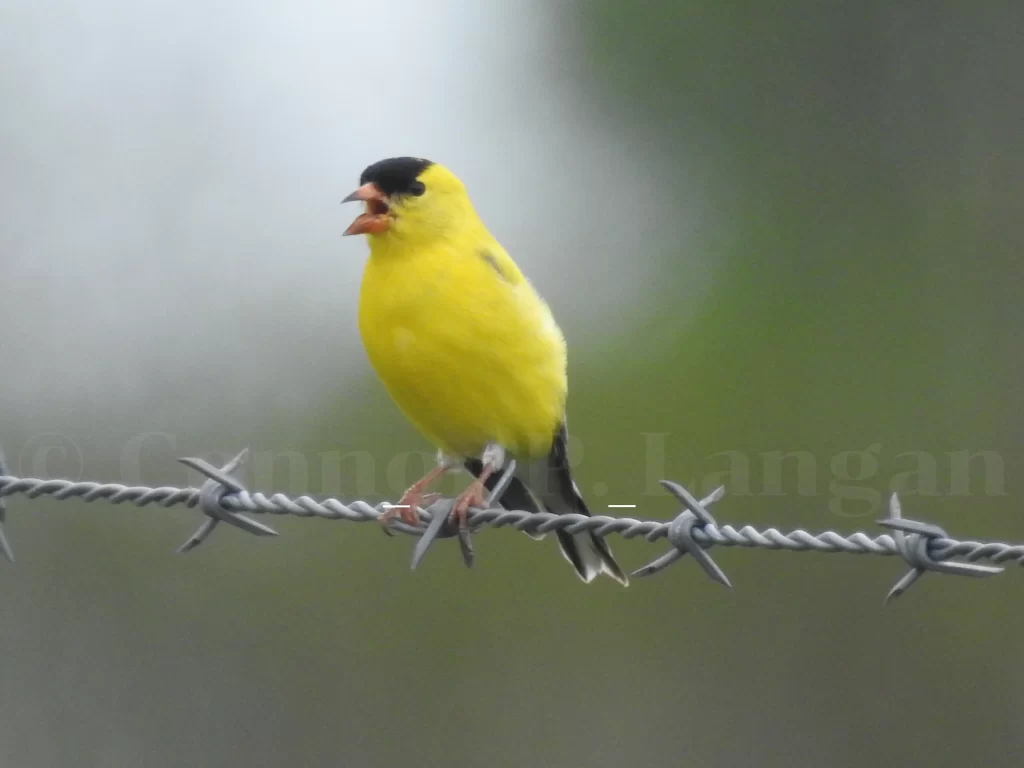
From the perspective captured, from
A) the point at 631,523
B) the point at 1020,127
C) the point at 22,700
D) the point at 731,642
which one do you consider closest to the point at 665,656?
the point at 731,642

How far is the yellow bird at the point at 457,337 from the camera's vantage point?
9.02 feet

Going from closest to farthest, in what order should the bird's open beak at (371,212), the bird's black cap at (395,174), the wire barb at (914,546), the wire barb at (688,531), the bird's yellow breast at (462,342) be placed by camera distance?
1. the wire barb at (914,546)
2. the wire barb at (688,531)
3. the bird's yellow breast at (462,342)
4. the bird's open beak at (371,212)
5. the bird's black cap at (395,174)

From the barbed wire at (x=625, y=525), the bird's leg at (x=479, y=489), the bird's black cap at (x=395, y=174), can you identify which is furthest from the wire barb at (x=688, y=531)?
Answer: the bird's black cap at (x=395, y=174)

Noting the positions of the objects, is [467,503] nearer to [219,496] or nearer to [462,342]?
[462,342]

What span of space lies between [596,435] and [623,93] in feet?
12.5

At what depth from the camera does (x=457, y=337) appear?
2729 millimetres

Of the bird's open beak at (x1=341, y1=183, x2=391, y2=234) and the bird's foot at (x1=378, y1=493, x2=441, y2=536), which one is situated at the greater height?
the bird's open beak at (x1=341, y1=183, x2=391, y2=234)

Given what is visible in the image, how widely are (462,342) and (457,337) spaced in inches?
0.6

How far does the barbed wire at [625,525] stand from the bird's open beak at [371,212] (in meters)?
0.74

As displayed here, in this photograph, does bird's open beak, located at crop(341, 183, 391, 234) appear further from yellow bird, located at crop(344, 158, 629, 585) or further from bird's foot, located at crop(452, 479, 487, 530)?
bird's foot, located at crop(452, 479, 487, 530)

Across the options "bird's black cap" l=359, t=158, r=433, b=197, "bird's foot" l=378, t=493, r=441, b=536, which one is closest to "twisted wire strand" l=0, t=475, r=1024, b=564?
"bird's foot" l=378, t=493, r=441, b=536

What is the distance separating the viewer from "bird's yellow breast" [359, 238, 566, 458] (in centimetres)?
274

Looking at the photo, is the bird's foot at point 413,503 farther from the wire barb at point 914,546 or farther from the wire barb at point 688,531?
the wire barb at point 914,546

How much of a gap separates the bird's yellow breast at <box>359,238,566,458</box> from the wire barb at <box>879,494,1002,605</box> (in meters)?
1.26
